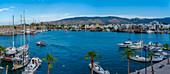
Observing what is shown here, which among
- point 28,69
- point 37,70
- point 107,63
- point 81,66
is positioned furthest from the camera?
point 107,63

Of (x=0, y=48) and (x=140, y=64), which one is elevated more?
(x=0, y=48)

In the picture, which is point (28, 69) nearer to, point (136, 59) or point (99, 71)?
point (99, 71)

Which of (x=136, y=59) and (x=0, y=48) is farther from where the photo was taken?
(x=136, y=59)

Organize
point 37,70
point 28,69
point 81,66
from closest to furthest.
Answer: point 28,69, point 37,70, point 81,66

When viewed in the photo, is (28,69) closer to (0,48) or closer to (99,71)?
(0,48)

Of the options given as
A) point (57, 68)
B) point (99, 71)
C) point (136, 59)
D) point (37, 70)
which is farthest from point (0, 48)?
point (136, 59)

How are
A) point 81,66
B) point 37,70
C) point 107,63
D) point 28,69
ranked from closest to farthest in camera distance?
point 28,69
point 37,70
point 81,66
point 107,63

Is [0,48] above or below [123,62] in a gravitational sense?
above

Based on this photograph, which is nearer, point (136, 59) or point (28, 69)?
point (28, 69)

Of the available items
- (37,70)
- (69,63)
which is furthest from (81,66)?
(37,70)
